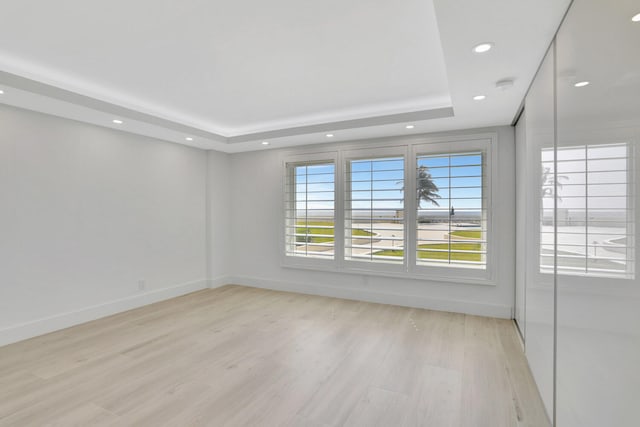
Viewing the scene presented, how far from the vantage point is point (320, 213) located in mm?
4812

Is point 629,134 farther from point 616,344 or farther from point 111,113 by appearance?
point 111,113

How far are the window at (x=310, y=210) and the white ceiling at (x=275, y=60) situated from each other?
0.84 metres

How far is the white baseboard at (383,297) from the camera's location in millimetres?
3803

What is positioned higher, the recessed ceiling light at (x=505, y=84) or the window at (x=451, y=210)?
the recessed ceiling light at (x=505, y=84)

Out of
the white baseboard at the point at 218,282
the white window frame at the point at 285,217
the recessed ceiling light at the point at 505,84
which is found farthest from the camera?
the white baseboard at the point at 218,282

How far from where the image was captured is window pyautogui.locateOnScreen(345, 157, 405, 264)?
4.24 meters

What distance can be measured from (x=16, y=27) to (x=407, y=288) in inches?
178

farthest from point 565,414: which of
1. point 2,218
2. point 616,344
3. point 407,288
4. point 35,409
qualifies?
point 2,218

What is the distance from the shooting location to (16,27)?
211 cm

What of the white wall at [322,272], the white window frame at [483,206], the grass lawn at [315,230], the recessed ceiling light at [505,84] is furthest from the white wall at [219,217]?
the recessed ceiling light at [505,84]

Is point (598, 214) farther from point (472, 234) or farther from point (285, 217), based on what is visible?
point (285, 217)

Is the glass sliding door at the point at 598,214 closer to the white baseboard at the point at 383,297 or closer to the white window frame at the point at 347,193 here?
the white baseboard at the point at 383,297

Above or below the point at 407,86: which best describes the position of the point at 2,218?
below

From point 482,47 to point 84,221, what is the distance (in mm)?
4333
